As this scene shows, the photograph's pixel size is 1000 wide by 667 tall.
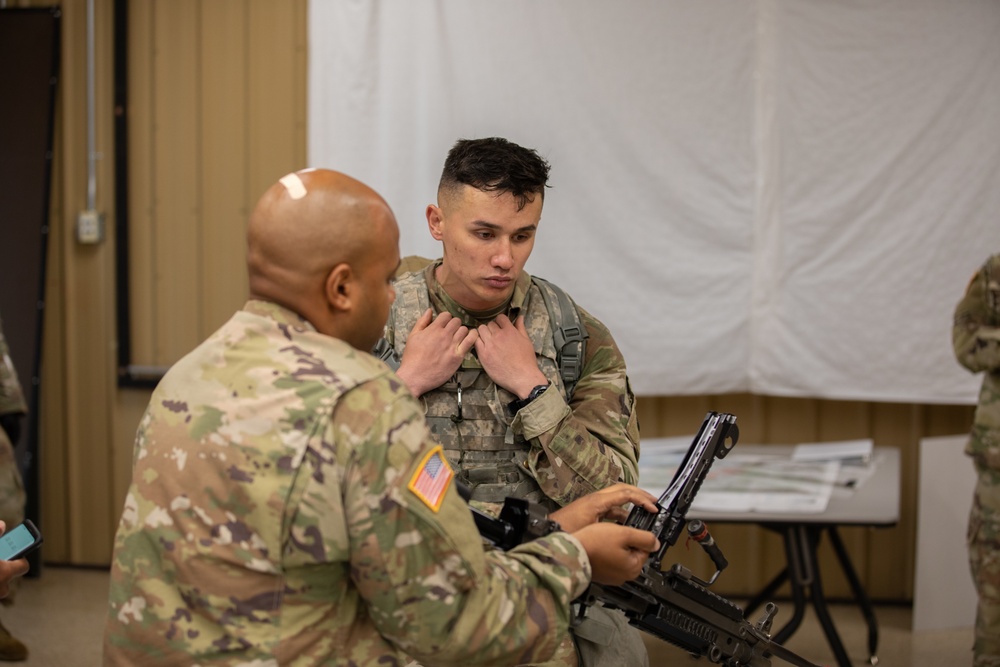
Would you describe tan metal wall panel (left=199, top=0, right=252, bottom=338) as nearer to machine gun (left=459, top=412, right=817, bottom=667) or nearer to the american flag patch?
machine gun (left=459, top=412, right=817, bottom=667)

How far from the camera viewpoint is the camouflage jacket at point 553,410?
2.11 meters

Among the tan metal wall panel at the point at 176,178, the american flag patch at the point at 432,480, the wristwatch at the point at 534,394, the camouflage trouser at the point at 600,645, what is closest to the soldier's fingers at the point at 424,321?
the wristwatch at the point at 534,394

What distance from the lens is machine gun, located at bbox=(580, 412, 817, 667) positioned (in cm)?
186

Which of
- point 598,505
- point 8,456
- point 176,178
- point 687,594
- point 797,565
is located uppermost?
point 176,178

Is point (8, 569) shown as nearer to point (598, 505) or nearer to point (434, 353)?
point (434, 353)

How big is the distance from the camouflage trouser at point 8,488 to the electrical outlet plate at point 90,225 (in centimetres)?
131

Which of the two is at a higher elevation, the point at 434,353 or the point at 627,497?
the point at 434,353

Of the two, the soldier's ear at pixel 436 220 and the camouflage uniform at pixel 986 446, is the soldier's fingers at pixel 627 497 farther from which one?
the camouflage uniform at pixel 986 446

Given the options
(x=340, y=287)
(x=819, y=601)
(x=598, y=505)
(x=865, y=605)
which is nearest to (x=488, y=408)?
(x=598, y=505)

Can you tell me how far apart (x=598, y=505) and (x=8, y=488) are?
2.78m

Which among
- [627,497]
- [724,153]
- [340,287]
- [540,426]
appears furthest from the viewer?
[724,153]

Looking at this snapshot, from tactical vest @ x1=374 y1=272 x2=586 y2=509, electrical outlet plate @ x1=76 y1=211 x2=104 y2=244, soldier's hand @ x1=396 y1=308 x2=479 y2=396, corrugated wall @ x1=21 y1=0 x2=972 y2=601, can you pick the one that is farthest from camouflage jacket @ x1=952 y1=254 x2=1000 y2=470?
electrical outlet plate @ x1=76 y1=211 x2=104 y2=244

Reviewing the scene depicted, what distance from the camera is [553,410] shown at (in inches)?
83.1

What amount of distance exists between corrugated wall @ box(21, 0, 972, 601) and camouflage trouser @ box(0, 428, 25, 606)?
114cm
